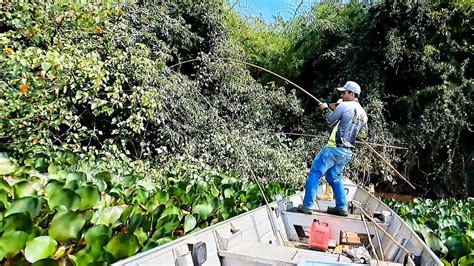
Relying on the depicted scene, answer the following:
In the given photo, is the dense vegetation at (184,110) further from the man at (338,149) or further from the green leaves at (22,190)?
the man at (338,149)

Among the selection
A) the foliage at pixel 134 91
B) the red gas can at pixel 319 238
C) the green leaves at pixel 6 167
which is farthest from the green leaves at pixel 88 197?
the foliage at pixel 134 91

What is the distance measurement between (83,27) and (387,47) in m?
6.21

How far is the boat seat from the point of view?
2422mm

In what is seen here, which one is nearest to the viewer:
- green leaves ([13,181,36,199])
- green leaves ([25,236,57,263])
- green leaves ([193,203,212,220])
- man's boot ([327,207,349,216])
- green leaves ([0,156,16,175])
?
green leaves ([25,236,57,263])

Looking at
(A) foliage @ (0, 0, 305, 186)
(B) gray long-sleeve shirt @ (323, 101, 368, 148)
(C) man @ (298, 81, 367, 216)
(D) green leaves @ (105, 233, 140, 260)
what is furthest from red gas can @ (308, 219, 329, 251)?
(A) foliage @ (0, 0, 305, 186)

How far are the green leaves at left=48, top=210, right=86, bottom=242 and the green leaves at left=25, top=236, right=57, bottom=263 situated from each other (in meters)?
0.15

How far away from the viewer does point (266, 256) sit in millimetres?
2523

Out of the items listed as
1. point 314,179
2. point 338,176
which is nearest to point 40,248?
point 314,179

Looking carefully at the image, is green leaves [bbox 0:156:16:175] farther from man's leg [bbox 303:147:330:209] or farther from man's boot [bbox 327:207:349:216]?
man's boot [bbox 327:207:349:216]

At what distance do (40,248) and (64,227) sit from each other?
0.23m

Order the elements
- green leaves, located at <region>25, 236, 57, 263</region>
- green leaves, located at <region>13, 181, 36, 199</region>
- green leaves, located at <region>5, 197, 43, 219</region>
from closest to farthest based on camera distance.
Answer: green leaves, located at <region>25, 236, 57, 263</region> < green leaves, located at <region>5, 197, 43, 219</region> < green leaves, located at <region>13, 181, 36, 199</region>

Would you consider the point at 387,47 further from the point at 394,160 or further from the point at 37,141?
the point at 37,141

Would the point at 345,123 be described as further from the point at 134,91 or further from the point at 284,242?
the point at 134,91

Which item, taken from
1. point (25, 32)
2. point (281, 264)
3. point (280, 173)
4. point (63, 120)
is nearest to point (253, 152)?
point (280, 173)
